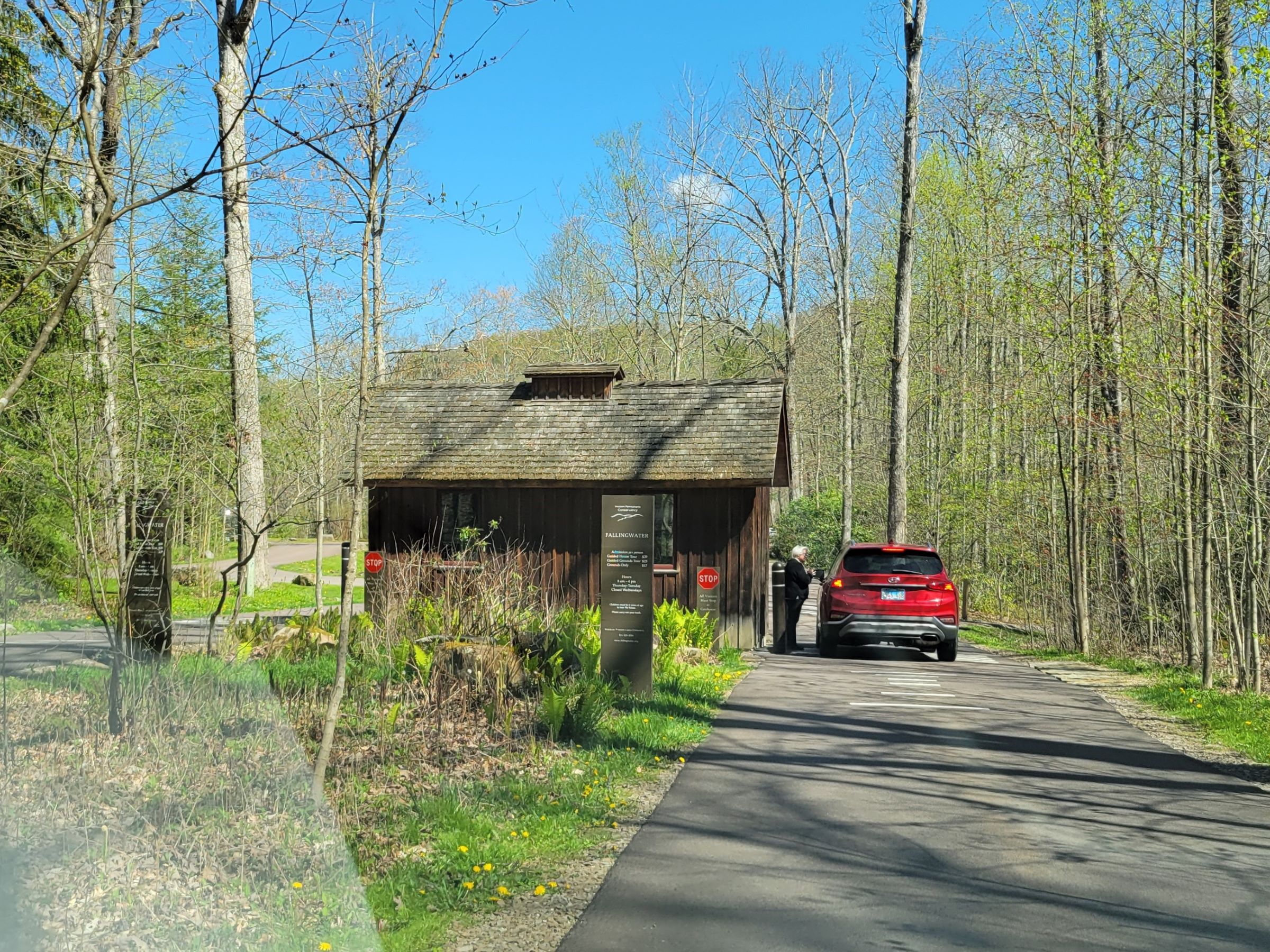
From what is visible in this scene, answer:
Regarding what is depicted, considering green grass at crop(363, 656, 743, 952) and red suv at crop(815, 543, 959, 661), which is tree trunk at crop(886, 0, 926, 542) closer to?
red suv at crop(815, 543, 959, 661)

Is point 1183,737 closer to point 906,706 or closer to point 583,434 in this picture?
point 906,706

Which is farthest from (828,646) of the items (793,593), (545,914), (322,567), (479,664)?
(322,567)

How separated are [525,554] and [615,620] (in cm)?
875

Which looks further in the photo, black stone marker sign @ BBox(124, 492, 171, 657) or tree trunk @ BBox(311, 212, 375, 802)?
black stone marker sign @ BBox(124, 492, 171, 657)

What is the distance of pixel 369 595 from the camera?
1988 centimetres

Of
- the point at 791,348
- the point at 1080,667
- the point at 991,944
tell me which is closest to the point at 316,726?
the point at 991,944

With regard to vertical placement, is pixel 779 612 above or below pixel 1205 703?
above

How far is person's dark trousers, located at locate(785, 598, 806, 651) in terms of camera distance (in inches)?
793

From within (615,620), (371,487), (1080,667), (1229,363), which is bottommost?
(1080,667)

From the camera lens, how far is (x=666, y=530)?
2077 centimetres

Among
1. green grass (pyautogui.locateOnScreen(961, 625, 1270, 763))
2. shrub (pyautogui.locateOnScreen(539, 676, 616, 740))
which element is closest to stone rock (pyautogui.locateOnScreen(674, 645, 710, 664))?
shrub (pyautogui.locateOnScreen(539, 676, 616, 740))

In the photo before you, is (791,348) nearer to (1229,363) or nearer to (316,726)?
(1229,363)

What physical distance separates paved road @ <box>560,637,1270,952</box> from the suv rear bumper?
20.0 feet

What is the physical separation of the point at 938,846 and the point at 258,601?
21.8 m
